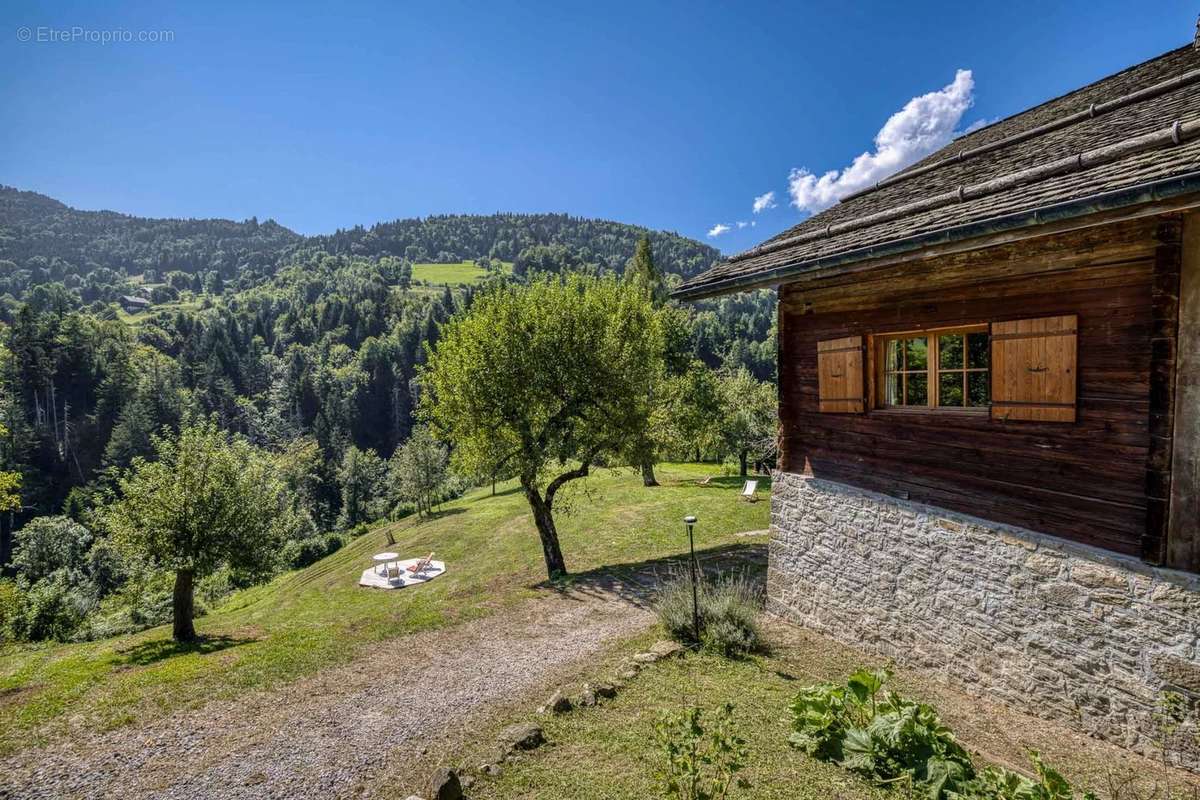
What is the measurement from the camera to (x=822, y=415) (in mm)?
8227

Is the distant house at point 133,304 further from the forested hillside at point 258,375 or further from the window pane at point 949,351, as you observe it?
the window pane at point 949,351

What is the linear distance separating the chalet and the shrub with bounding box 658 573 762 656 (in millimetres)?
1308

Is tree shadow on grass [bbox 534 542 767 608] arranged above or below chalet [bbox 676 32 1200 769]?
below

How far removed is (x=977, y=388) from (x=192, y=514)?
51.6 feet

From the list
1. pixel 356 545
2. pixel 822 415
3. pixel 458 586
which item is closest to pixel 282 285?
pixel 356 545

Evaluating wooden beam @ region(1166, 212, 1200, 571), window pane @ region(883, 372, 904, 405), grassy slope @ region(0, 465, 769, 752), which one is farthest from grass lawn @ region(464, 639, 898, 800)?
grassy slope @ region(0, 465, 769, 752)

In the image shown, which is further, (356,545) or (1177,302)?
(356,545)

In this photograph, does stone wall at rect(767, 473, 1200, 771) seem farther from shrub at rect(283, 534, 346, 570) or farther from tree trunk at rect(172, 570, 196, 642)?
shrub at rect(283, 534, 346, 570)

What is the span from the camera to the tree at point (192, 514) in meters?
11.8

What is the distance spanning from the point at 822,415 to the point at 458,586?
13.7m

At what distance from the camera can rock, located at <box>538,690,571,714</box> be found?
20.2ft

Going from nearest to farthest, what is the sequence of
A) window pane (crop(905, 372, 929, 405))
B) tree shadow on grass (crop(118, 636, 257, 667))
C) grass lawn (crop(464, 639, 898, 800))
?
grass lawn (crop(464, 639, 898, 800)), window pane (crop(905, 372, 929, 405)), tree shadow on grass (crop(118, 636, 257, 667))

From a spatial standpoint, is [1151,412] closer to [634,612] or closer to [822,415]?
[822,415]

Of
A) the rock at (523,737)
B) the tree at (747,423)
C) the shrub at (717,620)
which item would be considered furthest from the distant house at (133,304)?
the rock at (523,737)
